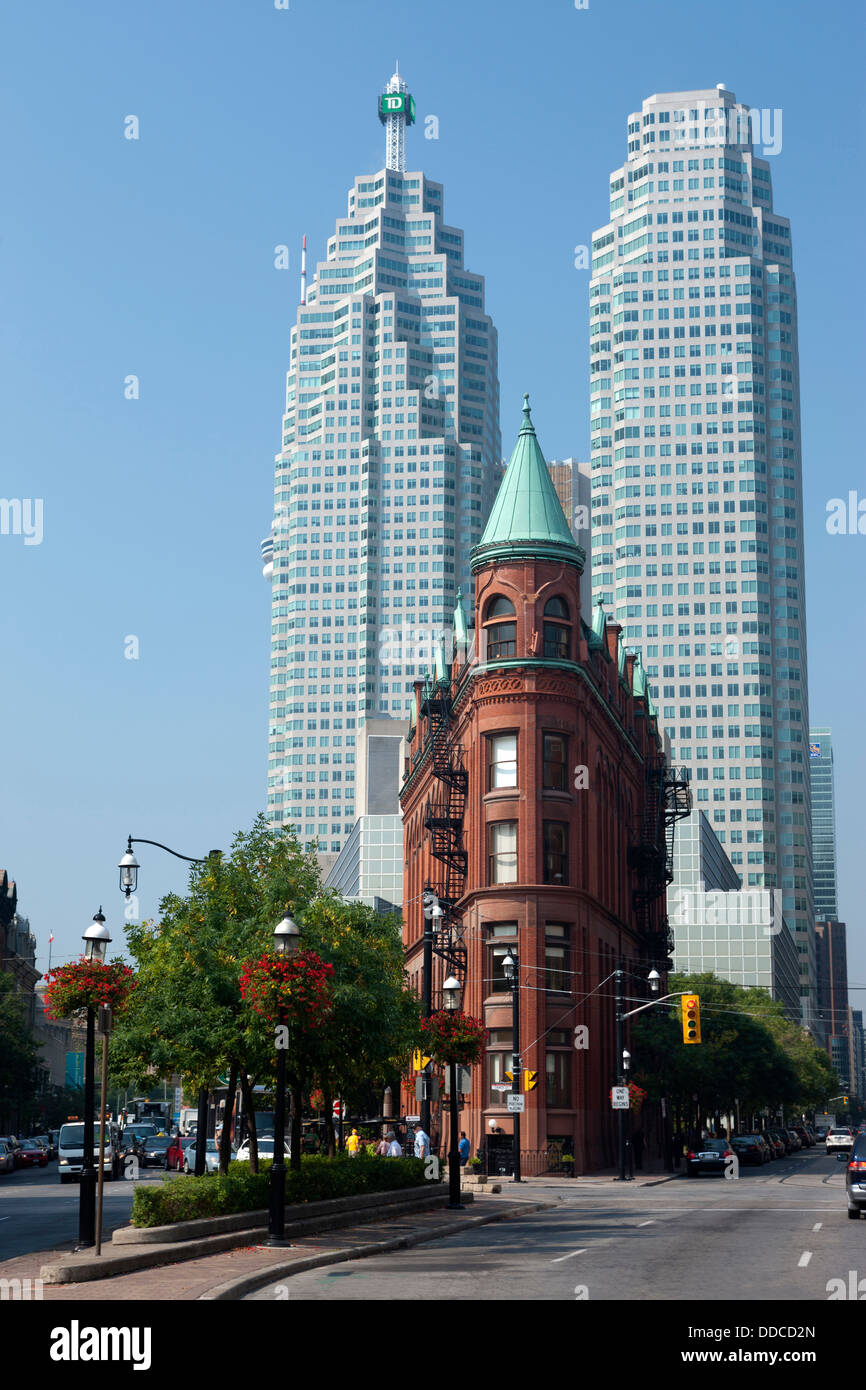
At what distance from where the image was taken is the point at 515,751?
6444cm

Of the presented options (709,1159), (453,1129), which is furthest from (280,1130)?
(709,1159)

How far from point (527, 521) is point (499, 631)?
4718mm

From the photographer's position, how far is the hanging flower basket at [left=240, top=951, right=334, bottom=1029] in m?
25.8

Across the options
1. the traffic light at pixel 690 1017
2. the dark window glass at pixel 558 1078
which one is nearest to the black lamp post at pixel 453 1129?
the traffic light at pixel 690 1017

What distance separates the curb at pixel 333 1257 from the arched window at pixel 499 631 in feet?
106

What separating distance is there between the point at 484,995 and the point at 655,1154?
103 ft

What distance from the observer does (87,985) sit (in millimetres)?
27109

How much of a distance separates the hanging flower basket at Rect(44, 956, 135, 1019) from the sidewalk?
412cm

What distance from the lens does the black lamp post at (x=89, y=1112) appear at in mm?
25119

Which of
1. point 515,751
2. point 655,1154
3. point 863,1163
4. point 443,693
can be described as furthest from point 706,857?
point 863,1163

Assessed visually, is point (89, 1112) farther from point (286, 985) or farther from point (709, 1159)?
point (709, 1159)

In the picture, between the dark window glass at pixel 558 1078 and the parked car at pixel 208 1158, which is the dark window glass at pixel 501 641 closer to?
the dark window glass at pixel 558 1078

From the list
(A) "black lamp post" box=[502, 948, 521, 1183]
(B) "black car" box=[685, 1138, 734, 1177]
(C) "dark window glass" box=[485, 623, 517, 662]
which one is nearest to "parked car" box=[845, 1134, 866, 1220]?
(A) "black lamp post" box=[502, 948, 521, 1183]

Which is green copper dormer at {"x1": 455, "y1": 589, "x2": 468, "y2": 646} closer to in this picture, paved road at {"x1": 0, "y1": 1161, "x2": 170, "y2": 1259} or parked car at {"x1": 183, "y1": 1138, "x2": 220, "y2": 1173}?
parked car at {"x1": 183, "y1": 1138, "x2": 220, "y2": 1173}
